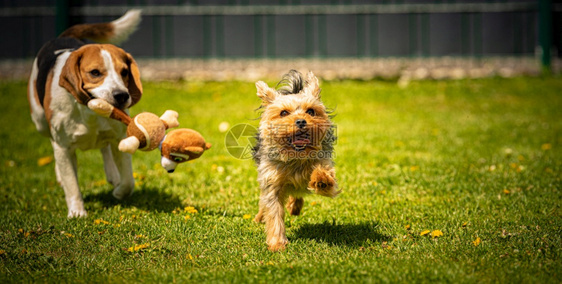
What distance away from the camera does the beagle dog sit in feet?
18.3

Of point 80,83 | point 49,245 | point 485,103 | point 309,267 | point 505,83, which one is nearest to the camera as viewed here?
point 309,267

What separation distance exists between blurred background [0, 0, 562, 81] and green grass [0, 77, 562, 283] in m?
4.22

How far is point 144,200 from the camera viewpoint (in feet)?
21.7

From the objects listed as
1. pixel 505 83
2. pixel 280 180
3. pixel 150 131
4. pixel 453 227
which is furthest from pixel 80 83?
pixel 505 83

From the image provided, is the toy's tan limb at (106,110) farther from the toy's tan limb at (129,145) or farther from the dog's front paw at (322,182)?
the dog's front paw at (322,182)

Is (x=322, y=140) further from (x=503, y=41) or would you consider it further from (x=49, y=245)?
(x=503, y=41)

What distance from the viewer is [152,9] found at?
15.1 m

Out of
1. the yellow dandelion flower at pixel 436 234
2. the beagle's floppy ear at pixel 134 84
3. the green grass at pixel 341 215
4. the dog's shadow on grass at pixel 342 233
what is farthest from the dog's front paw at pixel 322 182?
the beagle's floppy ear at pixel 134 84

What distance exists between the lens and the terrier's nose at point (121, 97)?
5469mm

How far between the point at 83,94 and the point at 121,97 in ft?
1.30

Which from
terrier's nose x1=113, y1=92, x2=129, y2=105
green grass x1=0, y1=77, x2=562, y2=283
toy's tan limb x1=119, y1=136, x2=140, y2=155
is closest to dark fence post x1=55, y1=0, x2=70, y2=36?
green grass x1=0, y1=77, x2=562, y2=283

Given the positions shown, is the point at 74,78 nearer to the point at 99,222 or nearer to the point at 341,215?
the point at 99,222

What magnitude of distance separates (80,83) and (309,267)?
2.89m

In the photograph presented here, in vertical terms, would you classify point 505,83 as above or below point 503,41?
below
